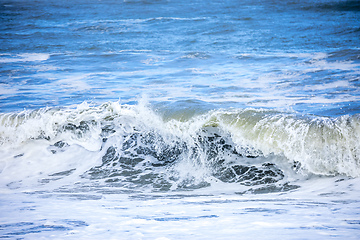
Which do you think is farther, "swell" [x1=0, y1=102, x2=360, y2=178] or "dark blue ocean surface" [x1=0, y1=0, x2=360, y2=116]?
"dark blue ocean surface" [x1=0, y1=0, x2=360, y2=116]

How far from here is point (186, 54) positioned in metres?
13.7

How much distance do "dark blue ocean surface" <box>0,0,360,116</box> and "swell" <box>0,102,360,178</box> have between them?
135 centimetres

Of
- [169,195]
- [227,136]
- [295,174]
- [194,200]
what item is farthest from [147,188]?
[295,174]

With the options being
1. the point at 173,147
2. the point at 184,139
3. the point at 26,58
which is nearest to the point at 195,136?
the point at 184,139

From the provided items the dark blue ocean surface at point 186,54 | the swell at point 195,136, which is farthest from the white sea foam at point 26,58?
the swell at point 195,136

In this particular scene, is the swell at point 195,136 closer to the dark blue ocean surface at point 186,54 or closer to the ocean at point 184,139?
the ocean at point 184,139

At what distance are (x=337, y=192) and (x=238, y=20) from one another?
52.7 feet

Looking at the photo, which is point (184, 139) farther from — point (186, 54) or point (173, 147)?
point (186, 54)

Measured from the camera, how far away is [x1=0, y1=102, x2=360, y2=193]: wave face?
5062 mm

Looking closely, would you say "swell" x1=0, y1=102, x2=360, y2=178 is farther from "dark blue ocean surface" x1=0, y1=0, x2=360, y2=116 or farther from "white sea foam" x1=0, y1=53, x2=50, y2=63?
"white sea foam" x1=0, y1=53, x2=50, y2=63

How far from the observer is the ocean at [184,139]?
3002 mm

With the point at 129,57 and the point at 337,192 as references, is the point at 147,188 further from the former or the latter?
the point at 129,57

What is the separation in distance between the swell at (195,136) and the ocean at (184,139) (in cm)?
2

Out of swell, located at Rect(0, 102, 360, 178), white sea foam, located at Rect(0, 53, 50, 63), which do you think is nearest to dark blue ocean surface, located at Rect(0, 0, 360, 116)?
white sea foam, located at Rect(0, 53, 50, 63)
